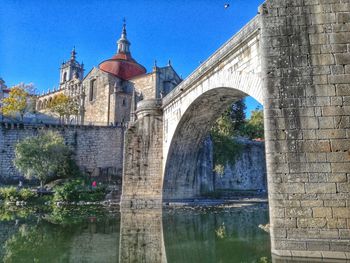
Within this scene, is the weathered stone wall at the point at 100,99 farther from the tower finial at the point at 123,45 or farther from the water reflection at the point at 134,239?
the water reflection at the point at 134,239

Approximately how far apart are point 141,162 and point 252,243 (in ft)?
37.8

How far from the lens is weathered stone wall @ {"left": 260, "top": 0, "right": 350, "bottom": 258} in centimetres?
673

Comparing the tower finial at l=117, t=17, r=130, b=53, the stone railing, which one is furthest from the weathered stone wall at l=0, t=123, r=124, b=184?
the tower finial at l=117, t=17, r=130, b=53

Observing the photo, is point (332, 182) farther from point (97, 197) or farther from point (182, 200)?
point (97, 197)

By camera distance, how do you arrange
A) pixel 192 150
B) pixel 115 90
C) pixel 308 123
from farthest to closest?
pixel 115 90 → pixel 192 150 → pixel 308 123

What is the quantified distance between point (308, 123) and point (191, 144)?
45.5 ft

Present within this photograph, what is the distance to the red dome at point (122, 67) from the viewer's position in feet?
148

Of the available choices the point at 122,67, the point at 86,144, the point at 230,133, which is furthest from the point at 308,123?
the point at 122,67

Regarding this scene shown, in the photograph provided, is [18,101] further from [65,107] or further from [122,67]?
[122,67]

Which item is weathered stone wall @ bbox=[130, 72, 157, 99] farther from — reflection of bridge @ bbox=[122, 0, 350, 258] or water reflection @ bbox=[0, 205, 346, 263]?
reflection of bridge @ bbox=[122, 0, 350, 258]

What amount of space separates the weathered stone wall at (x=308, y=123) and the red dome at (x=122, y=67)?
122 feet

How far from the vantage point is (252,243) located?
967 centimetres

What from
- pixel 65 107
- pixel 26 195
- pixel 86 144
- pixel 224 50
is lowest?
pixel 26 195

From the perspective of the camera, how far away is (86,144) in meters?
32.3
